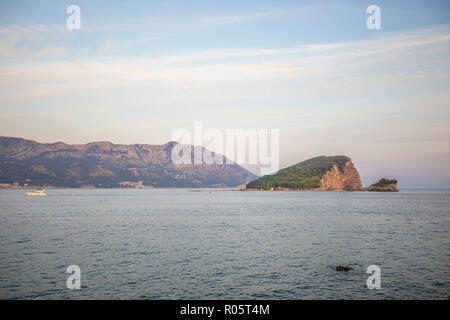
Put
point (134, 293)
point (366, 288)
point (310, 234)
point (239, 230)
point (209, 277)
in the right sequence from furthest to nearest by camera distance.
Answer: point (239, 230), point (310, 234), point (209, 277), point (366, 288), point (134, 293)

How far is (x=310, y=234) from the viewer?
66.1 meters

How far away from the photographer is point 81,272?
119 feet

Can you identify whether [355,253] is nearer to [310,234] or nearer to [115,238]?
[310,234]

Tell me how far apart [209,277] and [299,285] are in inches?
357

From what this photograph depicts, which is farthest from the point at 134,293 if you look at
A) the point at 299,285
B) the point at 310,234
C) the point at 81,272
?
the point at 310,234

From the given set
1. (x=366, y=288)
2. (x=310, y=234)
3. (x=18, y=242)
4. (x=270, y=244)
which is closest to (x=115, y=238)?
(x=18, y=242)

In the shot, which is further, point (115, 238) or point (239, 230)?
point (239, 230)
